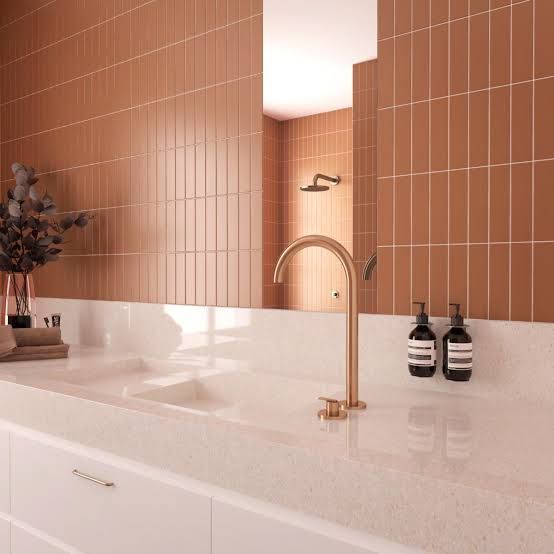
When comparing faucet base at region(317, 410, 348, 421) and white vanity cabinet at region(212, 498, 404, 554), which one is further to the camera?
faucet base at region(317, 410, 348, 421)

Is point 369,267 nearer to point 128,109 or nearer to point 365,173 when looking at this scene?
point 365,173

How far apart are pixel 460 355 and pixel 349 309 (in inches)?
10.3

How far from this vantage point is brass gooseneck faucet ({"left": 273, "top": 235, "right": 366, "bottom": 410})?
105 cm

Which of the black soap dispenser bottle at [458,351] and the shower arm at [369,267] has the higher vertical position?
the shower arm at [369,267]

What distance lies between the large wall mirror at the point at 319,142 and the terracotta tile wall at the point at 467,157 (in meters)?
0.05

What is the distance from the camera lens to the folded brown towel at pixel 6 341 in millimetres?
1542

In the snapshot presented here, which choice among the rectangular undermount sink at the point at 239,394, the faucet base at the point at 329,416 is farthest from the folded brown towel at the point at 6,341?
the faucet base at the point at 329,416

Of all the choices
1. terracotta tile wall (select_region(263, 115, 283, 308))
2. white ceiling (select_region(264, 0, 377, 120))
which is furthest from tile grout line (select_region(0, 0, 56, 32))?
terracotta tile wall (select_region(263, 115, 283, 308))

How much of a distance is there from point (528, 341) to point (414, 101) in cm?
59

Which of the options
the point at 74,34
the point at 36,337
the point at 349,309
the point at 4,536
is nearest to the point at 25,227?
the point at 36,337

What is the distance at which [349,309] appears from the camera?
1.05 m

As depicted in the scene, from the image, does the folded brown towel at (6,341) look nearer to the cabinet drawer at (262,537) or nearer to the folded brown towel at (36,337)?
the folded brown towel at (36,337)

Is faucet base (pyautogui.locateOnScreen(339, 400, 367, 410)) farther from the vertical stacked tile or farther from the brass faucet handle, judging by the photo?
the vertical stacked tile

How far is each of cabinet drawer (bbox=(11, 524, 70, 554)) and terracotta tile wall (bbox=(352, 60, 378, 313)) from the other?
89 cm
